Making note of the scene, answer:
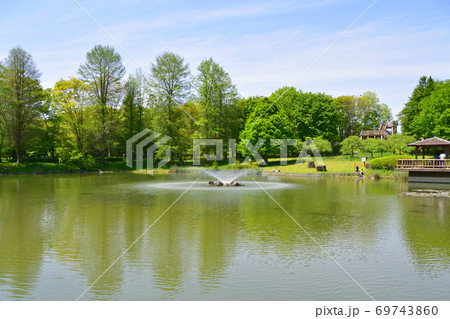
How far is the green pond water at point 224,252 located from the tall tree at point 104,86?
1694 inches

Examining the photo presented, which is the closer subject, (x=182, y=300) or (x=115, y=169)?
(x=182, y=300)

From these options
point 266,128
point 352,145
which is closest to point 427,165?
point 352,145

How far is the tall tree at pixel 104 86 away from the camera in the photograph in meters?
63.8

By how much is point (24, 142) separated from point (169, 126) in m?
21.5

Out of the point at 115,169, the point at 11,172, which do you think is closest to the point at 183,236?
the point at 11,172


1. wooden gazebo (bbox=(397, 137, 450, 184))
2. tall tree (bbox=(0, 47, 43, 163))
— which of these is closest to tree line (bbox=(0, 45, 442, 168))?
tall tree (bbox=(0, 47, 43, 163))

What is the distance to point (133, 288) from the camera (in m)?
8.77

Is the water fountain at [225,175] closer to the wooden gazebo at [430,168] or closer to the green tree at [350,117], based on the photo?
the wooden gazebo at [430,168]

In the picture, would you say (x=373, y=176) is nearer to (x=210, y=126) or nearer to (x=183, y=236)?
(x=210, y=126)

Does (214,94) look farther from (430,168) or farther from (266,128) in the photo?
(430,168)

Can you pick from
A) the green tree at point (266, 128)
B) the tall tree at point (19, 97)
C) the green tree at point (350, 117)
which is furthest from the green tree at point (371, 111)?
the tall tree at point (19, 97)

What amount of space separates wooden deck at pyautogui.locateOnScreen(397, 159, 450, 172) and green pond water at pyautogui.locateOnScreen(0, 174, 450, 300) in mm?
19830

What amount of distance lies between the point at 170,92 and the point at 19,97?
2281 centimetres

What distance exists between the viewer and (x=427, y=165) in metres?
40.5
